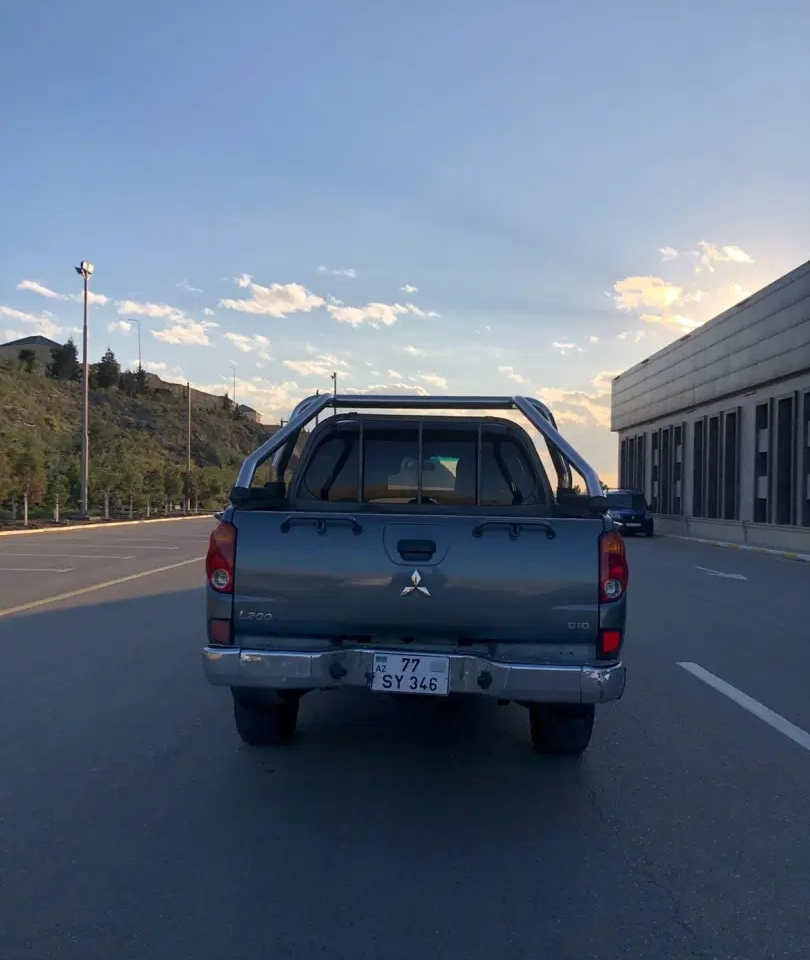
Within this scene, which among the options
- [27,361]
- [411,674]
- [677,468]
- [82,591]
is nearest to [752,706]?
[411,674]

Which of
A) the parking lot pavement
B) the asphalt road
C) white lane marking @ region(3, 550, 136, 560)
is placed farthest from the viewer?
white lane marking @ region(3, 550, 136, 560)

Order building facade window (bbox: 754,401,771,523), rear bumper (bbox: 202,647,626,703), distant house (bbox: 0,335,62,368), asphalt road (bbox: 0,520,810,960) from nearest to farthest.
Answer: asphalt road (bbox: 0,520,810,960) → rear bumper (bbox: 202,647,626,703) → building facade window (bbox: 754,401,771,523) → distant house (bbox: 0,335,62,368)

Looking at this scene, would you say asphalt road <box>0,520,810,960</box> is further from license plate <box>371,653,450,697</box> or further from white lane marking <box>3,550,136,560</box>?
white lane marking <box>3,550,136,560</box>

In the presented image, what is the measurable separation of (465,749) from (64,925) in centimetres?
307

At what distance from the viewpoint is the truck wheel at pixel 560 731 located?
591 centimetres

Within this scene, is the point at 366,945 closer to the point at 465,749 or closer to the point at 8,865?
the point at 8,865

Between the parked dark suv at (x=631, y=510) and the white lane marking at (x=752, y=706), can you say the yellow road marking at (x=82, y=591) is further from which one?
the parked dark suv at (x=631, y=510)

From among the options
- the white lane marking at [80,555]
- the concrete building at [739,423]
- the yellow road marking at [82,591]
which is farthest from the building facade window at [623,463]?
the yellow road marking at [82,591]

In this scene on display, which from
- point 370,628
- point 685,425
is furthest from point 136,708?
point 685,425

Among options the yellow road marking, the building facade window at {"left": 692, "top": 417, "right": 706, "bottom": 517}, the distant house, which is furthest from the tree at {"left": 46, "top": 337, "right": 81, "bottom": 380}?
the yellow road marking

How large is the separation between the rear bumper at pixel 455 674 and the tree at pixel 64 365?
4070 inches

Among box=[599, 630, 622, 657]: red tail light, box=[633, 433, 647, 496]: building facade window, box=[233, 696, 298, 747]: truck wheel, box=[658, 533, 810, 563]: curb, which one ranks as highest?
box=[633, 433, 647, 496]: building facade window

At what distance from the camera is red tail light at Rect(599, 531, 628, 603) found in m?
5.08

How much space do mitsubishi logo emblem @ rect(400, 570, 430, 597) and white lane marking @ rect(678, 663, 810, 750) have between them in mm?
3122
